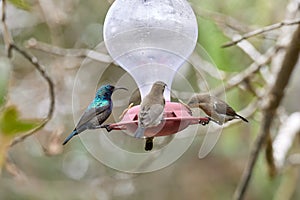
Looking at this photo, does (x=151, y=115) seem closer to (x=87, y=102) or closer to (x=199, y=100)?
(x=199, y=100)

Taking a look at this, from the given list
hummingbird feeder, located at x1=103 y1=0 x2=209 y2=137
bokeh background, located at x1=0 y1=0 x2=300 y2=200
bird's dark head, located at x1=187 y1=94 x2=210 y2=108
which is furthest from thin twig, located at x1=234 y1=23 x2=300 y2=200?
bird's dark head, located at x1=187 y1=94 x2=210 y2=108

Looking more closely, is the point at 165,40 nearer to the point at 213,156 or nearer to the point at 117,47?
the point at 117,47

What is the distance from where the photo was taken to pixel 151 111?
1.01m

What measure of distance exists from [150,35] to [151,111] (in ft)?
0.80

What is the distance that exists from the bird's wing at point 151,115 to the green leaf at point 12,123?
0.32m

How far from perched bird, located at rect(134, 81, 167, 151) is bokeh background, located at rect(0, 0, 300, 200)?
0.19 m

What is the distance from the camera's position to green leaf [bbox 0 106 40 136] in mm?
1230

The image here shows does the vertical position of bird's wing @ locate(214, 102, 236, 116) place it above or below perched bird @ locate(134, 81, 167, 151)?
Answer: above

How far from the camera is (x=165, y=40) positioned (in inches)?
49.2

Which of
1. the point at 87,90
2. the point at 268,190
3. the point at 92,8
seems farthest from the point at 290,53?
the point at 268,190

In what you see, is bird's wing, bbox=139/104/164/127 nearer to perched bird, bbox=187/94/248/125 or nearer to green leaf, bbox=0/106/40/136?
perched bird, bbox=187/94/248/125

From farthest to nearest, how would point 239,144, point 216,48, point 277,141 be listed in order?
1. point 239,144
2. point 277,141
3. point 216,48

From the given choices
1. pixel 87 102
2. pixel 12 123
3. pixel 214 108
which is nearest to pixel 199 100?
pixel 214 108

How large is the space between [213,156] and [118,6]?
338 centimetres
